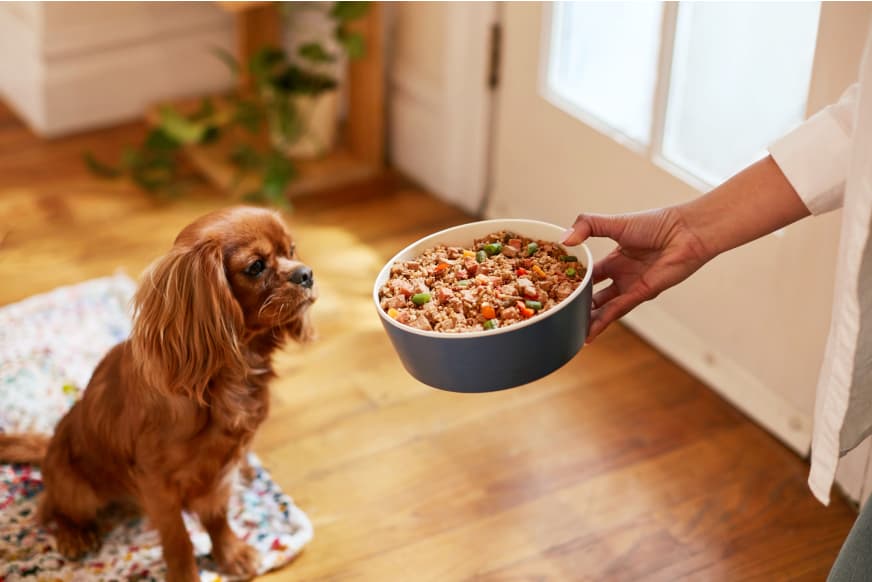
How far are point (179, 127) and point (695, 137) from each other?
1537mm

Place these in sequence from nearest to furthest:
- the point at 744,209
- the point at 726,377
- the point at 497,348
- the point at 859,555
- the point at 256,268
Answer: the point at 859,555 → the point at 497,348 → the point at 744,209 → the point at 256,268 → the point at 726,377

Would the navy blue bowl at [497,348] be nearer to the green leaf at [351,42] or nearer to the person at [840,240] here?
the person at [840,240]

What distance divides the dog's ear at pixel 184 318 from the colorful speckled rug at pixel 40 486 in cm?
43

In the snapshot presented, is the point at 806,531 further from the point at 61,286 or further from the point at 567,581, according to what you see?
the point at 61,286

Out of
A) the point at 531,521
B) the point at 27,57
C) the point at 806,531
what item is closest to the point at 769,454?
the point at 806,531

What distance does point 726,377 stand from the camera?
221 cm

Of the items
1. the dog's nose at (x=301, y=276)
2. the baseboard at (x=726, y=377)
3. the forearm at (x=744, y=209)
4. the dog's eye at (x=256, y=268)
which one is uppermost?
the forearm at (x=744, y=209)

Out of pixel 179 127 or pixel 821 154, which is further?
pixel 179 127

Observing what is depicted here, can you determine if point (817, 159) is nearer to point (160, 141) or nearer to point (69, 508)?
point (69, 508)

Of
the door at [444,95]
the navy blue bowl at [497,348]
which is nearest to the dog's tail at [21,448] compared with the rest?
the navy blue bowl at [497,348]

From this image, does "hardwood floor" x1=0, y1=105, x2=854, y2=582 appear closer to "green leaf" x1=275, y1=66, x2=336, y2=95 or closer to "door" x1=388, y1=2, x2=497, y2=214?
"door" x1=388, y1=2, x2=497, y2=214

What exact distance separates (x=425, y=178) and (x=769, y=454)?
1.39 metres

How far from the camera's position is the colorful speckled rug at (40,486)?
70.9 inches

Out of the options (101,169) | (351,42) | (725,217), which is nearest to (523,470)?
(725,217)
